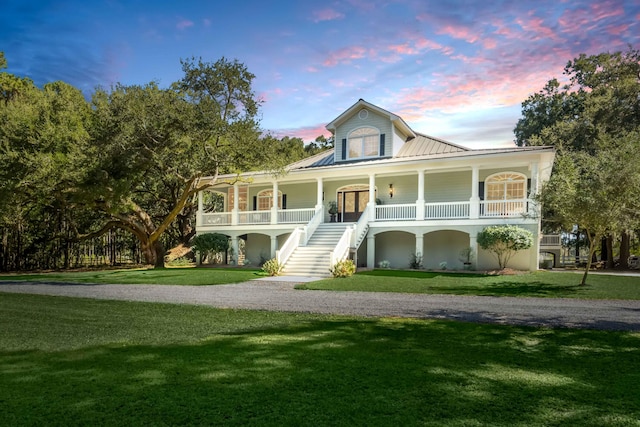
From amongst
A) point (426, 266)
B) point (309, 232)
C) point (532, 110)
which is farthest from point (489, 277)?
point (532, 110)

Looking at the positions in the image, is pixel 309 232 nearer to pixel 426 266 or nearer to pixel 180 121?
pixel 426 266

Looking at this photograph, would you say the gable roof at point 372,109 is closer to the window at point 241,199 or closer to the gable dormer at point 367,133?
the gable dormer at point 367,133

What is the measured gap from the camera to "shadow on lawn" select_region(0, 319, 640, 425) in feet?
11.2

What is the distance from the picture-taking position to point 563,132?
2794 centimetres

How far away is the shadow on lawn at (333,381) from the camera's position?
3400mm

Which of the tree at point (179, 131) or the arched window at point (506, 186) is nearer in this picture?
the tree at point (179, 131)

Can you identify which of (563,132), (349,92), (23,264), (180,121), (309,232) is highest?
(349,92)

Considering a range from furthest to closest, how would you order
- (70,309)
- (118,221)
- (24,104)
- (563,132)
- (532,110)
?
(532,110)
(563,132)
(118,221)
(24,104)
(70,309)

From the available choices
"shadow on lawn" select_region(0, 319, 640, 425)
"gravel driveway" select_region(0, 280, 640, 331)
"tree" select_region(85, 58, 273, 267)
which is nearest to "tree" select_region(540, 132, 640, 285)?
"gravel driveway" select_region(0, 280, 640, 331)

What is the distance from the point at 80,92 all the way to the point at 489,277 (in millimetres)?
24706

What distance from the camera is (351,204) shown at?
24.6 metres

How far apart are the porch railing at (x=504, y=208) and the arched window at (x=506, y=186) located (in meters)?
1.21

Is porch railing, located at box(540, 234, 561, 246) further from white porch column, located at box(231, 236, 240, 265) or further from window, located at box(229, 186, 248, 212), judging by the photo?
window, located at box(229, 186, 248, 212)

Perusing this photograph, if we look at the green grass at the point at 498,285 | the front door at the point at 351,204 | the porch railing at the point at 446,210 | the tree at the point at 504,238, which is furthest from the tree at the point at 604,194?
the front door at the point at 351,204
